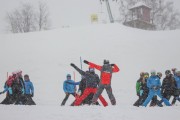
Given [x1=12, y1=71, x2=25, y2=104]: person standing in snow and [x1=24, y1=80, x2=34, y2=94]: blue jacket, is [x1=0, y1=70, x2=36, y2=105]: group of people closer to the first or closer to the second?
[x1=12, y1=71, x2=25, y2=104]: person standing in snow

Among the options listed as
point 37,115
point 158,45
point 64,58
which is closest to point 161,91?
point 37,115

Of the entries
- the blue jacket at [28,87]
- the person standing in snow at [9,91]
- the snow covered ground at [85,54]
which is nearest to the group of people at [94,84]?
the blue jacket at [28,87]

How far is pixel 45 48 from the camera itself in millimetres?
33594

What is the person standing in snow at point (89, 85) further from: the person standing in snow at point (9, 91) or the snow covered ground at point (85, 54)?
the snow covered ground at point (85, 54)

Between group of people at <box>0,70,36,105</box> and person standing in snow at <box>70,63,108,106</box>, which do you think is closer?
person standing in snow at <box>70,63,108,106</box>

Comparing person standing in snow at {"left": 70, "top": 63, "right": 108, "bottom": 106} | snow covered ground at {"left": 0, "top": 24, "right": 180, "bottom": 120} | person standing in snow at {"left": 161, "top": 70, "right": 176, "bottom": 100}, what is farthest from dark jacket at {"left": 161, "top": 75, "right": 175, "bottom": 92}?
snow covered ground at {"left": 0, "top": 24, "right": 180, "bottom": 120}

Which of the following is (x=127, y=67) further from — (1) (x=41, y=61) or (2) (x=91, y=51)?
(1) (x=41, y=61)

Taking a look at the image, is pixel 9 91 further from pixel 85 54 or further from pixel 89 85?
pixel 85 54

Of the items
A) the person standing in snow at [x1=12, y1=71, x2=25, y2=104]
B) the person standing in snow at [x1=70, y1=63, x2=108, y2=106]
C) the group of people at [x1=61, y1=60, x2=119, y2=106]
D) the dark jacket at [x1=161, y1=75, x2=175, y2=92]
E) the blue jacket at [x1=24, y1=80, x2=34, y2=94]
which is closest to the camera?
the group of people at [x1=61, y1=60, x2=119, y2=106]

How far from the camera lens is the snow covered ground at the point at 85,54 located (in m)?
22.1

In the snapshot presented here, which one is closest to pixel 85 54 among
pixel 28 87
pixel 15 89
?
pixel 28 87

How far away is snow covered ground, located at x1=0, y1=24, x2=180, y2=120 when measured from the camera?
2211 cm

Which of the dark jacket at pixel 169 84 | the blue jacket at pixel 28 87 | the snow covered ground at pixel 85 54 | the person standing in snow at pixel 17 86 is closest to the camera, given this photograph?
the dark jacket at pixel 169 84

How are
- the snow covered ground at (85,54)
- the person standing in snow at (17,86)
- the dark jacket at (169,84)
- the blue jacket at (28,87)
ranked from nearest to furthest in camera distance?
the dark jacket at (169,84) → the person standing in snow at (17,86) → the blue jacket at (28,87) → the snow covered ground at (85,54)
